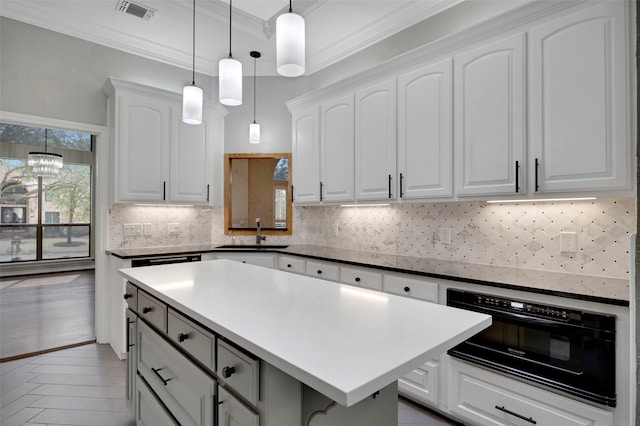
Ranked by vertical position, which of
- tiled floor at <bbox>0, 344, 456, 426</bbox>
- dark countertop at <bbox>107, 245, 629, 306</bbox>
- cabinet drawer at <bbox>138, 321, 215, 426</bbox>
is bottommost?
tiled floor at <bbox>0, 344, 456, 426</bbox>

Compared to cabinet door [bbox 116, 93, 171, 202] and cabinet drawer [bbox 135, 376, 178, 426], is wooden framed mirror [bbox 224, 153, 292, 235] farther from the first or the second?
cabinet drawer [bbox 135, 376, 178, 426]

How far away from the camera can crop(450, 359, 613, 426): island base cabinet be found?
1.74 m

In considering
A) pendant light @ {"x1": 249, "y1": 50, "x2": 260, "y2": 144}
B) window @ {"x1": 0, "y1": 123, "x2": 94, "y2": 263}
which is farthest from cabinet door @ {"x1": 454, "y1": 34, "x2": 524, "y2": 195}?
window @ {"x1": 0, "y1": 123, "x2": 94, "y2": 263}

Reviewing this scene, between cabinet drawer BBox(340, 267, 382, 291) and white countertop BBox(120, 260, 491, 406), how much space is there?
0.99 meters

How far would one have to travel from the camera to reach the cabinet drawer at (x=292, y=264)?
3457mm

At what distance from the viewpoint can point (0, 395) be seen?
2.56 metres

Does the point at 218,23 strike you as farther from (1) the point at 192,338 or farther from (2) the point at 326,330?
(2) the point at 326,330

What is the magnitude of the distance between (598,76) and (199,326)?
7.73 ft

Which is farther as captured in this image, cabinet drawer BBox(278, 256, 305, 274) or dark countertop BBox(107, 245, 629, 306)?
cabinet drawer BBox(278, 256, 305, 274)

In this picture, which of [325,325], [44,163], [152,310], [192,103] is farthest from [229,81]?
[44,163]

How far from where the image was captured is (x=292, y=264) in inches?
141

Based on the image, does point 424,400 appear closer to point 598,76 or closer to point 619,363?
point 619,363

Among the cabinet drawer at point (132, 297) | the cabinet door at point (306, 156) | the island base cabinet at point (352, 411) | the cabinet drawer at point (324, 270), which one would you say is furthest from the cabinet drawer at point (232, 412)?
the cabinet door at point (306, 156)

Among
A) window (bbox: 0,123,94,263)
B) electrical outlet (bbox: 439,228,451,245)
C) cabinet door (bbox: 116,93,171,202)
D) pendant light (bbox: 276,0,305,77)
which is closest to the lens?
pendant light (bbox: 276,0,305,77)
